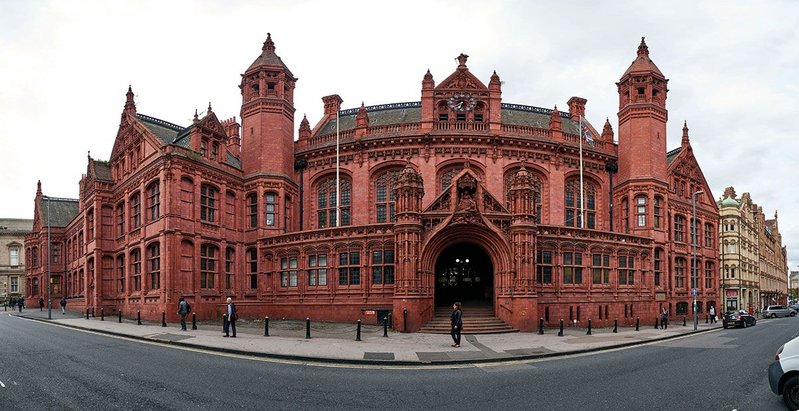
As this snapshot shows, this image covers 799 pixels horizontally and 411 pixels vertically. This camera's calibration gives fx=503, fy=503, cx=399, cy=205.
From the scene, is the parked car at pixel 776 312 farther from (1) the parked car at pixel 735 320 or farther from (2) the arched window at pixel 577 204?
(2) the arched window at pixel 577 204

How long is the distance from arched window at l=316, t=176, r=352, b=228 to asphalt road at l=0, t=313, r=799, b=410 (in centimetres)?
2132

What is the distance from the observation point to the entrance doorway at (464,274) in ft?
107

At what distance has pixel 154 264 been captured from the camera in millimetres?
33375

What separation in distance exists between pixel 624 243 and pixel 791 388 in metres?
26.9

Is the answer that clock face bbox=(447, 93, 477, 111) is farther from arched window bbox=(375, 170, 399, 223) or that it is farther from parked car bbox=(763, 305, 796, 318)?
parked car bbox=(763, 305, 796, 318)

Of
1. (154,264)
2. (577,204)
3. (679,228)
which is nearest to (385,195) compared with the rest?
(577,204)

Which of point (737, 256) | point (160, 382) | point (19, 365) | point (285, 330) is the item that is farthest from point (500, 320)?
point (737, 256)

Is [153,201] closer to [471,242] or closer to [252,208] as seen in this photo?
[252,208]

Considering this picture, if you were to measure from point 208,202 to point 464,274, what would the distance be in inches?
715

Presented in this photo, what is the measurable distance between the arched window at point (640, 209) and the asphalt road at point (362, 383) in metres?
22.6

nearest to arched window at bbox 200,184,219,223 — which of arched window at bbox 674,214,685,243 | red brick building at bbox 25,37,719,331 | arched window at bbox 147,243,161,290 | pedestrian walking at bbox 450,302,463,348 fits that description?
red brick building at bbox 25,37,719,331

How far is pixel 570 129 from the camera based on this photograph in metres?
44.1

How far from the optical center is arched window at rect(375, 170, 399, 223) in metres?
38.2

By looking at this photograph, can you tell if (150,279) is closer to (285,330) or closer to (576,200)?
(285,330)
